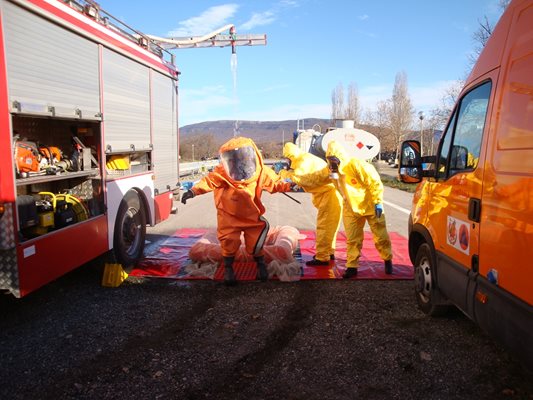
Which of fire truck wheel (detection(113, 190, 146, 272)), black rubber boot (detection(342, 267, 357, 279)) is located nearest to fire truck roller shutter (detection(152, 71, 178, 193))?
fire truck wheel (detection(113, 190, 146, 272))

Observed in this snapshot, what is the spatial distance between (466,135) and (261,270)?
3.09 metres

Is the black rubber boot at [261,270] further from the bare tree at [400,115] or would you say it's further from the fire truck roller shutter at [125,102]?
the bare tree at [400,115]

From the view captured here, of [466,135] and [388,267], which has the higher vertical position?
[466,135]

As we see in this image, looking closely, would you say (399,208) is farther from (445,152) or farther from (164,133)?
(445,152)

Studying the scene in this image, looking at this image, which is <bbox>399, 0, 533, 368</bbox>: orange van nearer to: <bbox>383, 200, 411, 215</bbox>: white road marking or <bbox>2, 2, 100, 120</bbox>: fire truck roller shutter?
<bbox>2, 2, 100, 120</bbox>: fire truck roller shutter

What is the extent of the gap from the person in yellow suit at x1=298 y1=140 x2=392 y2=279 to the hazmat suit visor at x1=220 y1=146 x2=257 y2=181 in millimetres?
970

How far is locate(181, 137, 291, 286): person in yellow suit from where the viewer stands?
5398 mm

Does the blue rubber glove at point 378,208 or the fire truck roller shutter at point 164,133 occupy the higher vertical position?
the fire truck roller shutter at point 164,133

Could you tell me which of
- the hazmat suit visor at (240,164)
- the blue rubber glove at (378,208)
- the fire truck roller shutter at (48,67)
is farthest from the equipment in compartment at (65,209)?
the blue rubber glove at (378,208)

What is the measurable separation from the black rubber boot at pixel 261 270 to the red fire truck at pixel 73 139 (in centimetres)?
172

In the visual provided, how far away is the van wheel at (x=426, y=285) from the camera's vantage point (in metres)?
4.00

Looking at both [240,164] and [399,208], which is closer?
[240,164]

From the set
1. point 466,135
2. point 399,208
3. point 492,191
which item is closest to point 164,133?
point 466,135

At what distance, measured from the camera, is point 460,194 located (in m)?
3.22
